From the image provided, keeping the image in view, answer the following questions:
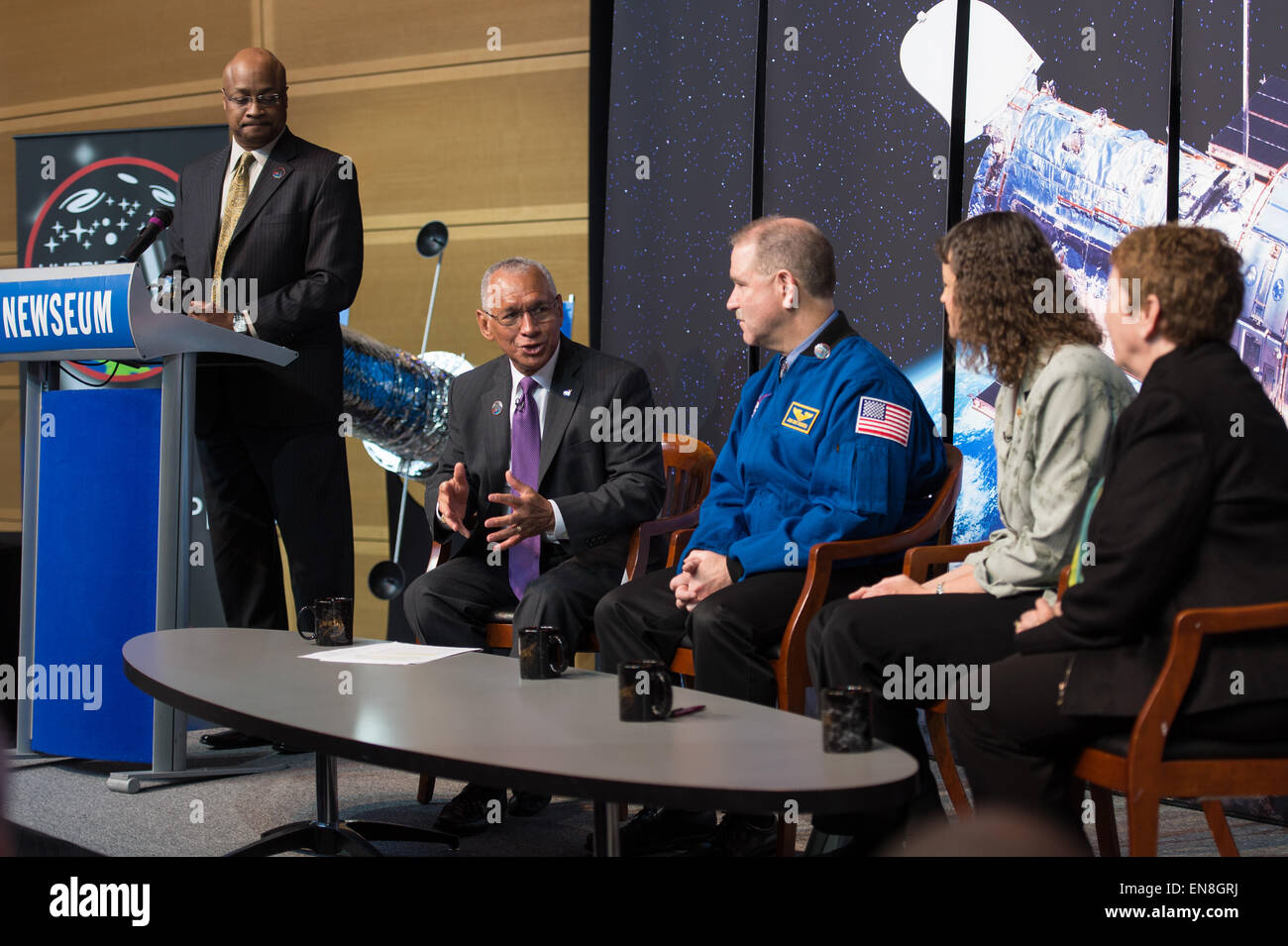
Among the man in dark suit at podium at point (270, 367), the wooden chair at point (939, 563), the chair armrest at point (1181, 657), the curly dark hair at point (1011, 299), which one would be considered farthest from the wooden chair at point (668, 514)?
the chair armrest at point (1181, 657)

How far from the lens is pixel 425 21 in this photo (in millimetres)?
4570

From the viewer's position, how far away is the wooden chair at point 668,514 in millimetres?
2926

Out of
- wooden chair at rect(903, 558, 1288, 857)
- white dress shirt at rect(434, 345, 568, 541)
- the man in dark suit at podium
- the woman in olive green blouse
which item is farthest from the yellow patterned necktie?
wooden chair at rect(903, 558, 1288, 857)

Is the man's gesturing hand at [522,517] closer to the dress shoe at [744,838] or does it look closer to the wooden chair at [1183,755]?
the dress shoe at [744,838]

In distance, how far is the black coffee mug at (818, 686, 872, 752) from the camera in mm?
1444

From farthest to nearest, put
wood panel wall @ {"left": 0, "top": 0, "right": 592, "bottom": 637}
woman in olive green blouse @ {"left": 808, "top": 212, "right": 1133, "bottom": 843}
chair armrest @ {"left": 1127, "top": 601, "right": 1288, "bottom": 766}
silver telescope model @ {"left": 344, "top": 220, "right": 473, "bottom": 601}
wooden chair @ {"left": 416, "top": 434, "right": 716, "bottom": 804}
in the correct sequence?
1. wood panel wall @ {"left": 0, "top": 0, "right": 592, "bottom": 637}
2. silver telescope model @ {"left": 344, "top": 220, "right": 473, "bottom": 601}
3. wooden chair @ {"left": 416, "top": 434, "right": 716, "bottom": 804}
4. woman in olive green blouse @ {"left": 808, "top": 212, "right": 1133, "bottom": 843}
5. chair armrest @ {"left": 1127, "top": 601, "right": 1288, "bottom": 766}

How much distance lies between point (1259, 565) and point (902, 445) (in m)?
0.91

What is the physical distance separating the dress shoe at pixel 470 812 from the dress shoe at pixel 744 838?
51 cm

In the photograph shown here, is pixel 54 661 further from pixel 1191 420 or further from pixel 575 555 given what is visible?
pixel 1191 420

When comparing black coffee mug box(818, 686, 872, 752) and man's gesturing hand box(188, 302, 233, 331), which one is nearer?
black coffee mug box(818, 686, 872, 752)
